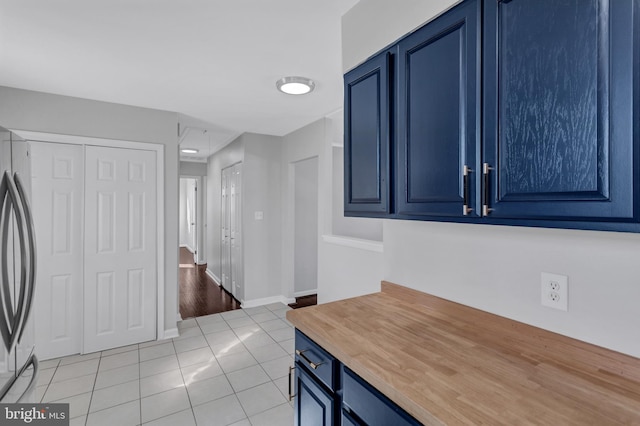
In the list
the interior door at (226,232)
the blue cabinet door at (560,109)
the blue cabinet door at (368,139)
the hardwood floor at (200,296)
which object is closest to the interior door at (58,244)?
the hardwood floor at (200,296)

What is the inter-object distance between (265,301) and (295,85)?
3.06 m

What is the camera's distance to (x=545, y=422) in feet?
2.39

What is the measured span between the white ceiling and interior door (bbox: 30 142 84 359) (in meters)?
0.66

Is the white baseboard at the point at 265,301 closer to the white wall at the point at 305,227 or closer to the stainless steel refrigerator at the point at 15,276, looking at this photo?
the white wall at the point at 305,227

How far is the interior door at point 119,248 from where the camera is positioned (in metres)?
3.05

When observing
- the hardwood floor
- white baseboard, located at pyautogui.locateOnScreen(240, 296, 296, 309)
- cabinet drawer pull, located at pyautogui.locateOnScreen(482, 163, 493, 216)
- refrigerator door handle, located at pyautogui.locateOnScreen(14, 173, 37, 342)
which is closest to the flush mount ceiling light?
refrigerator door handle, located at pyautogui.locateOnScreen(14, 173, 37, 342)

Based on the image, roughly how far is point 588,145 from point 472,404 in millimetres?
717

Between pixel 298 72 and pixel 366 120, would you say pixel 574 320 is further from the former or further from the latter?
pixel 298 72

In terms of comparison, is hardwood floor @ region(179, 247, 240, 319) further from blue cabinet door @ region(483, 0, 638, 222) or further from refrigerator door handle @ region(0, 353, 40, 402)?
blue cabinet door @ region(483, 0, 638, 222)

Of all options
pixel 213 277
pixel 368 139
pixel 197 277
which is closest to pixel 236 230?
pixel 213 277

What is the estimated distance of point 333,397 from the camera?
3.81 ft

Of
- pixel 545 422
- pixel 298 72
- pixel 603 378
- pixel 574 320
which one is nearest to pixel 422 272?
pixel 574 320

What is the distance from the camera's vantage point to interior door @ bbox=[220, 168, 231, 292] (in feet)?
16.6

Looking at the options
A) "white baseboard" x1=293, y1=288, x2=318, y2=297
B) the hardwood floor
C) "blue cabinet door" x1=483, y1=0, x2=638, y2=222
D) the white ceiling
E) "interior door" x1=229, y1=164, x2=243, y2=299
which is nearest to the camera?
"blue cabinet door" x1=483, y1=0, x2=638, y2=222
